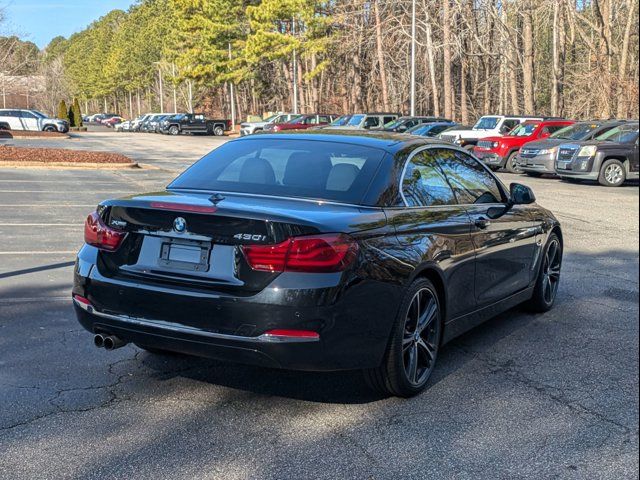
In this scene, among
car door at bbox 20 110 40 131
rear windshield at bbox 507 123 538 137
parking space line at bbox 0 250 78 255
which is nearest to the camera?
parking space line at bbox 0 250 78 255

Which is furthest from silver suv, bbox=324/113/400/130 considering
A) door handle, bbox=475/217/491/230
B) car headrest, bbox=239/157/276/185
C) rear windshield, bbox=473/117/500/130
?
car headrest, bbox=239/157/276/185

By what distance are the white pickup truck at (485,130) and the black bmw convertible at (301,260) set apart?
22485mm

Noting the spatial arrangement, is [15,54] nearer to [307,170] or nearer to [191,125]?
[191,125]

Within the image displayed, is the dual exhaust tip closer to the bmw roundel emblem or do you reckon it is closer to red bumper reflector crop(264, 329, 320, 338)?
the bmw roundel emblem

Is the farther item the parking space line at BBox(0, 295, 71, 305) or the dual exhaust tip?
the parking space line at BBox(0, 295, 71, 305)

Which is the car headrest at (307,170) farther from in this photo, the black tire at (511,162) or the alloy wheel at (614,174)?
the black tire at (511,162)

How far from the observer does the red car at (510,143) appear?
82.5ft

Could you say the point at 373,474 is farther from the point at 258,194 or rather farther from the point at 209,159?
the point at 209,159

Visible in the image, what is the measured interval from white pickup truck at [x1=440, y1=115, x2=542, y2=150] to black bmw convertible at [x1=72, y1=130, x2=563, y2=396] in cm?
2249

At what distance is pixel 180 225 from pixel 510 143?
22457mm

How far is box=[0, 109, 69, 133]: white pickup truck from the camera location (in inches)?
2083

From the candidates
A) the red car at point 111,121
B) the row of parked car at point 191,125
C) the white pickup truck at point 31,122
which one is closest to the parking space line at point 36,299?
the white pickup truck at point 31,122

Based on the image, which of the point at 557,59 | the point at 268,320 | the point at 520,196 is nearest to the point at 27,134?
the point at 557,59

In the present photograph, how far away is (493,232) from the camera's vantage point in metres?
5.60
